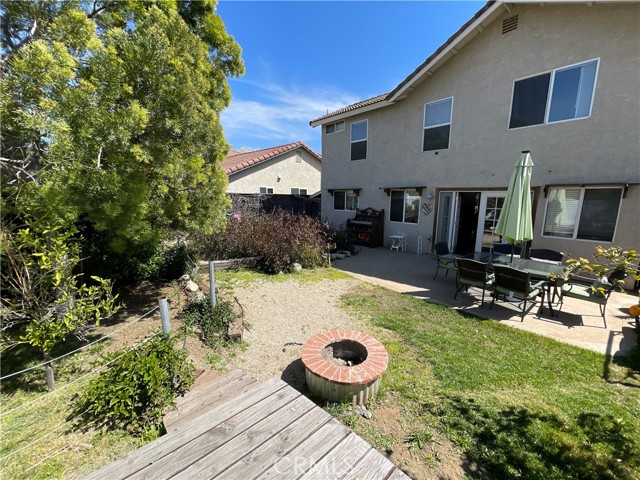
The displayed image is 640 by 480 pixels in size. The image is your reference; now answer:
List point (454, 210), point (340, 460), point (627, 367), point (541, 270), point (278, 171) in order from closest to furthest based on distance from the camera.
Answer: point (340, 460) < point (627, 367) < point (541, 270) < point (454, 210) < point (278, 171)

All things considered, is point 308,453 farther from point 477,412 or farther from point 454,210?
point 454,210

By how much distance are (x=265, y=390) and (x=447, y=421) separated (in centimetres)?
197

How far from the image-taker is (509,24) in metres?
8.02

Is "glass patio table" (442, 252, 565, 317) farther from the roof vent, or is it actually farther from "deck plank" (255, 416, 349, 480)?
the roof vent

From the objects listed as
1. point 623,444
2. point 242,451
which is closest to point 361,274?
point 623,444

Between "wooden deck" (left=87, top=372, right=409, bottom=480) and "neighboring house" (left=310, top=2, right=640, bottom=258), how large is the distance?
351 inches

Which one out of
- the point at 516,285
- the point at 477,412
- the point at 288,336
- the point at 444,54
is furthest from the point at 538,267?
the point at 444,54

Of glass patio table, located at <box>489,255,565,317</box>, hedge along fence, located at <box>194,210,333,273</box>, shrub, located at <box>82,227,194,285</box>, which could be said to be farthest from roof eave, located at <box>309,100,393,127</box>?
shrub, located at <box>82,227,194,285</box>

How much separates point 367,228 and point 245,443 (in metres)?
11.0

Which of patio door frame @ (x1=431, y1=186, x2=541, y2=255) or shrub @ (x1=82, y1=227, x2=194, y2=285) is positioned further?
patio door frame @ (x1=431, y1=186, x2=541, y2=255)

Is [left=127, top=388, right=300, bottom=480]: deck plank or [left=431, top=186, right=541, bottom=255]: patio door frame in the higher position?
[left=431, top=186, right=541, bottom=255]: patio door frame

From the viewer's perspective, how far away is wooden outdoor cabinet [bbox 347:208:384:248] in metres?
12.1

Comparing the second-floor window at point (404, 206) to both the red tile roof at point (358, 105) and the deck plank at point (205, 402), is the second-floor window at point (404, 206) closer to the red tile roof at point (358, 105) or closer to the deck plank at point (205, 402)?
the red tile roof at point (358, 105)

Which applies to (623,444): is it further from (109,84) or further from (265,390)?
(109,84)
